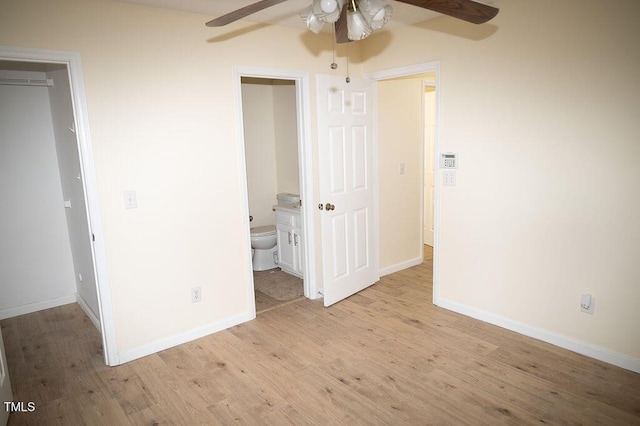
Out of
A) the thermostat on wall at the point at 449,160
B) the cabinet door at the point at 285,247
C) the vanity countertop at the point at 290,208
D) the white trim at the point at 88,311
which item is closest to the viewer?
the thermostat on wall at the point at 449,160

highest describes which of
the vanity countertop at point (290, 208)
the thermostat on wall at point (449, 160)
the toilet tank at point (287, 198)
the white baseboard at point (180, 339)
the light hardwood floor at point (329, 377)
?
the thermostat on wall at point (449, 160)

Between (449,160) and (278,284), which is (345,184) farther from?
(278,284)

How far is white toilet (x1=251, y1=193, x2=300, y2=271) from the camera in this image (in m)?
4.86

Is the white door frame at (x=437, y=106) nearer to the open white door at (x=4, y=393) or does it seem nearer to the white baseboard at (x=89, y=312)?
the white baseboard at (x=89, y=312)

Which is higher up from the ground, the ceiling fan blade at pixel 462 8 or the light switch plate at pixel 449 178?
the ceiling fan blade at pixel 462 8

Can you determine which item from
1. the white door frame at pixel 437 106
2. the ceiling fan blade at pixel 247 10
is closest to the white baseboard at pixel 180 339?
the white door frame at pixel 437 106

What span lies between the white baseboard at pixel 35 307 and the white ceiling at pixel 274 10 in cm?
294

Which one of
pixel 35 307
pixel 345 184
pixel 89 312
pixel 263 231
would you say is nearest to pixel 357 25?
pixel 345 184

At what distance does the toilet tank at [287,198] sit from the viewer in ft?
16.5

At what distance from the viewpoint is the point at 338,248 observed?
3936mm

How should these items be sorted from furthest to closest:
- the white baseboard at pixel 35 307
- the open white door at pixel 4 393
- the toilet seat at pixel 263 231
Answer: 1. the toilet seat at pixel 263 231
2. the white baseboard at pixel 35 307
3. the open white door at pixel 4 393

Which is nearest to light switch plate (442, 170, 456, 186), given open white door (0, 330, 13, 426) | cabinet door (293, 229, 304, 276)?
cabinet door (293, 229, 304, 276)

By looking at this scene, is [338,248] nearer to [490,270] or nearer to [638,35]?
[490,270]

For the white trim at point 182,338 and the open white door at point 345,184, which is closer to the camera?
the white trim at point 182,338
